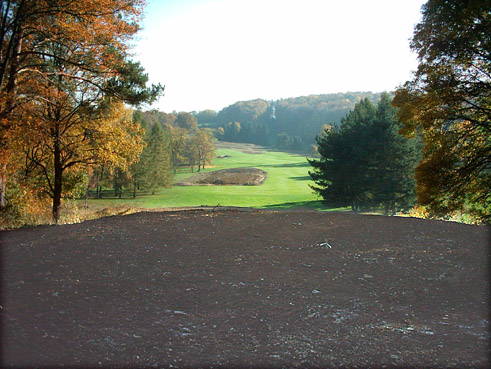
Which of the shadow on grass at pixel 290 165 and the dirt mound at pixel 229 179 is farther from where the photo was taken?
the shadow on grass at pixel 290 165

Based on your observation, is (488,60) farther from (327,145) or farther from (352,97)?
(352,97)

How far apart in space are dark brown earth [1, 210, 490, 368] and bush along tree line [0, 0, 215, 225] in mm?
5088

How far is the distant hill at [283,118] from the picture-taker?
85.2m

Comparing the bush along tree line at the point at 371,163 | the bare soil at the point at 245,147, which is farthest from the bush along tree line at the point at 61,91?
the bare soil at the point at 245,147

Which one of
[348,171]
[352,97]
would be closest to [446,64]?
[348,171]

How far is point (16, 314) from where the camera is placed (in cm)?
371

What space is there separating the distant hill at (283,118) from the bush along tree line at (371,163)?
49.7m

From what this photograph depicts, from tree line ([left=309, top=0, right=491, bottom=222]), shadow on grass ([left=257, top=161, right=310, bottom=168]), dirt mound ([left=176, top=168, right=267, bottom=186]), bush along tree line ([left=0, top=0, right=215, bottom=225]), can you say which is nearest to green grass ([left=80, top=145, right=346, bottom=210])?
dirt mound ([left=176, top=168, right=267, bottom=186])

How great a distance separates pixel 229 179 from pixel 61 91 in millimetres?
36299

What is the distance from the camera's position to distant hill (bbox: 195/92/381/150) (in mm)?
85188

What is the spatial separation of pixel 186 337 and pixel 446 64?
954cm

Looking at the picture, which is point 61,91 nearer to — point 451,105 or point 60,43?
point 60,43

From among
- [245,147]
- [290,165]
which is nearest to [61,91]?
[290,165]

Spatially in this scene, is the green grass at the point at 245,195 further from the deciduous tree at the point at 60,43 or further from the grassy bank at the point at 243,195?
the deciduous tree at the point at 60,43
